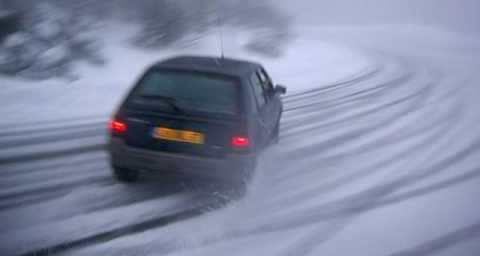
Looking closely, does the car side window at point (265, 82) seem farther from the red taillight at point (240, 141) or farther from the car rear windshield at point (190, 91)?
the red taillight at point (240, 141)

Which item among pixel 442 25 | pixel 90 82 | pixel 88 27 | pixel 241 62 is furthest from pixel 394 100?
pixel 442 25

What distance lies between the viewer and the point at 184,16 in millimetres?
18281

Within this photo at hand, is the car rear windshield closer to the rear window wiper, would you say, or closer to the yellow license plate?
the rear window wiper

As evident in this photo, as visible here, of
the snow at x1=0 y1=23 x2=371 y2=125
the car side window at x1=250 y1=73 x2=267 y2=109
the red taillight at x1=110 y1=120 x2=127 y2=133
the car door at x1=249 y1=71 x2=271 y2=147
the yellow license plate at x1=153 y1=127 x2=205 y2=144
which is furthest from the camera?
the snow at x1=0 y1=23 x2=371 y2=125

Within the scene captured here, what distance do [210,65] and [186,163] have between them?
4.64 ft

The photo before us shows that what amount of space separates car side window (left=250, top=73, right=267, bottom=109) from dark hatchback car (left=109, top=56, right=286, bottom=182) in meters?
0.34

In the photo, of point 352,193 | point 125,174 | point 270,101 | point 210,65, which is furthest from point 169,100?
point 352,193

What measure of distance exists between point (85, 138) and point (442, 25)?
5507cm

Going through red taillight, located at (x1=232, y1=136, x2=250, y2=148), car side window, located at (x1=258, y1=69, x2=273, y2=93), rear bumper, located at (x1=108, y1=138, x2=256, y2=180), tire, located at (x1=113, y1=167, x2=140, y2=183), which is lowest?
tire, located at (x1=113, y1=167, x2=140, y2=183)

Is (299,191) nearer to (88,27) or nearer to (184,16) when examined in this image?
(88,27)

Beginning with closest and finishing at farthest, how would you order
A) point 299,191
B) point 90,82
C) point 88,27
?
point 299,191 < point 90,82 < point 88,27

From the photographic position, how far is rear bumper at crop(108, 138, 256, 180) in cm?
511

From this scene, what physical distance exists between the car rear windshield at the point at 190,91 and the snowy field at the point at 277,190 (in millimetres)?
1162

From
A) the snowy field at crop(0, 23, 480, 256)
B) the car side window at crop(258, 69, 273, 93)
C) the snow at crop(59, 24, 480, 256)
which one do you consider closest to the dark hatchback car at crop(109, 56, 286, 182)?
the snowy field at crop(0, 23, 480, 256)
